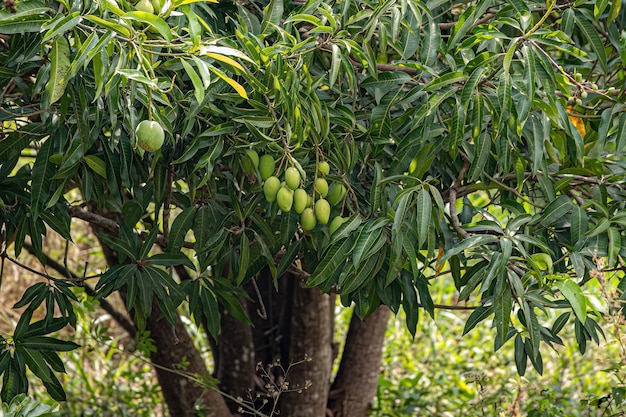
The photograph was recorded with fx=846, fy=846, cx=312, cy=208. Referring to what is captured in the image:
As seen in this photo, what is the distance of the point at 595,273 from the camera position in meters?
1.67

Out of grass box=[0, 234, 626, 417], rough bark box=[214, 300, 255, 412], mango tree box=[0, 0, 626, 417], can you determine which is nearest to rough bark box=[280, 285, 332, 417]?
rough bark box=[214, 300, 255, 412]

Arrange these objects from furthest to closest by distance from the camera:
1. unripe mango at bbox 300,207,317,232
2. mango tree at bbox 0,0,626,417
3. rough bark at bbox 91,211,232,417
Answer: rough bark at bbox 91,211,232,417
unripe mango at bbox 300,207,317,232
mango tree at bbox 0,0,626,417

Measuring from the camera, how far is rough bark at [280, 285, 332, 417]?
3.02 m

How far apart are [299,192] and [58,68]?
21.0 inches

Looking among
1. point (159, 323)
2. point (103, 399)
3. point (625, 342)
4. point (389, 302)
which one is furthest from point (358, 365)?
point (625, 342)

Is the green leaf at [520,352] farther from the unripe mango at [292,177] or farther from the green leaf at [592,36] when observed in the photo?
the unripe mango at [292,177]

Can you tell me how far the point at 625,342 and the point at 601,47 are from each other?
0.66 m

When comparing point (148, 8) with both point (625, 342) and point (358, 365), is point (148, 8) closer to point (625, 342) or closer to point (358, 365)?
point (625, 342)

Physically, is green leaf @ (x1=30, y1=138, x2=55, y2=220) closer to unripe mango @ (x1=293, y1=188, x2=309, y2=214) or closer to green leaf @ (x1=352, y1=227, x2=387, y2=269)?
unripe mango @ (x1=293, y1=188, x2=309, y2=214)

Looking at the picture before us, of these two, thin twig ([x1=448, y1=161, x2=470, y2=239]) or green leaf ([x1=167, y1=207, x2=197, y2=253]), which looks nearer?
thin twig ([x1=448, y1=161, x2=470, y2=239])

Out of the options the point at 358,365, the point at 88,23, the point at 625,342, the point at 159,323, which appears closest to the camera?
the point at 88,23

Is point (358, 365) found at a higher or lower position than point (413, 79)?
lower

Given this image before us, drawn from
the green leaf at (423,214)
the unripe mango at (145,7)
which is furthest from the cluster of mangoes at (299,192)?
the unripe mango at (145,7)

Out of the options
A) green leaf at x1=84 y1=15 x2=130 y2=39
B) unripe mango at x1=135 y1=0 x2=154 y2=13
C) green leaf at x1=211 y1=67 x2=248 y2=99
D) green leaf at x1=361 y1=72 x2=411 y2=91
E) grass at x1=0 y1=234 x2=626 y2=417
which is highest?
green leaf at x1=361 y1=72 x2=411 y2=91
